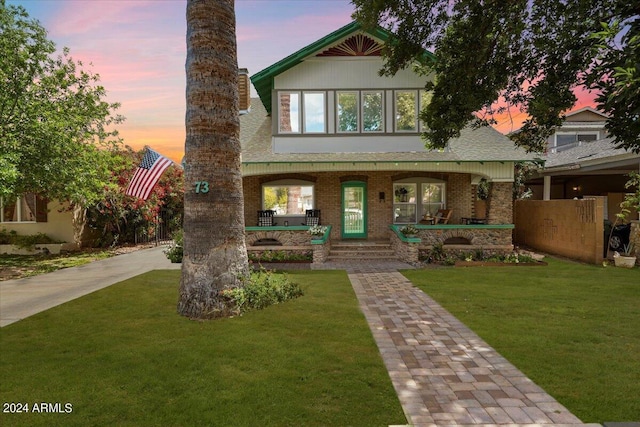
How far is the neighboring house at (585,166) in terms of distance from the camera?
16000 millimetres

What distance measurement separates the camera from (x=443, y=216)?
16.4 meters

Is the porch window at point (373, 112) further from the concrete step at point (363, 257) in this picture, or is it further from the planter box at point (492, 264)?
the planter box at point (492, 264)

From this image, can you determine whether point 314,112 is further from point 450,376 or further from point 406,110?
point 450,376

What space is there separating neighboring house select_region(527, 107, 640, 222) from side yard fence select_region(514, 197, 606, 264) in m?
2.36

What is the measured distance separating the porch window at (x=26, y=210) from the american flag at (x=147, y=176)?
853 centimetres

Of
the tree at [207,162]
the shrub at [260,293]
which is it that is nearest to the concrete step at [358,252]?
the shrub at [260,293]

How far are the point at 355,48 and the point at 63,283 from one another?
43.4 ft

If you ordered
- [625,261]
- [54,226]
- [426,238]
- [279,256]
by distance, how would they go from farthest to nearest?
[54,226], [426,238], [279,256], [625,261]

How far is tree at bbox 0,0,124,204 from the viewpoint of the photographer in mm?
12242

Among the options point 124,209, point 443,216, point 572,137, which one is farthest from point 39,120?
point 572,137

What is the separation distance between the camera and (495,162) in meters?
14.2

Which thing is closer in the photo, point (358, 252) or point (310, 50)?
point (358, 252)

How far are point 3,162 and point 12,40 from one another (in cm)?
552

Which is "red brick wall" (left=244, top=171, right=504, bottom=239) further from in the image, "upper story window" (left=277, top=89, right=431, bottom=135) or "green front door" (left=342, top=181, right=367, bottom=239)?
"upper story window" (left=277, top=89, right=431, bottom=135)
